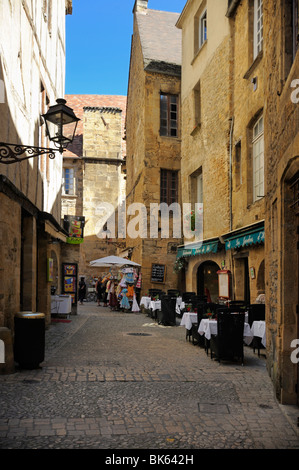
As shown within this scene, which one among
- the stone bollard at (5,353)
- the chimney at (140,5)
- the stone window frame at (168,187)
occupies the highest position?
the chimney at (140,5)

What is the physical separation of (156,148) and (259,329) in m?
12.2

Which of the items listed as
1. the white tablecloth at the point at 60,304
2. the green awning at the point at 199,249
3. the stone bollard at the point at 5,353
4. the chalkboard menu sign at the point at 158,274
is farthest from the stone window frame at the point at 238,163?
the stone bollard at the point at 5,353

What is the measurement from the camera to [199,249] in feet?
47.1

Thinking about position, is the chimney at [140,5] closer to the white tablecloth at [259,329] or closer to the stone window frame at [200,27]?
the stone window frame at [200,27]

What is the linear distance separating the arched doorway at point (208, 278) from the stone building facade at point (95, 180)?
1077cm

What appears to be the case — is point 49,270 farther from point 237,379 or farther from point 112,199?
point 112,199

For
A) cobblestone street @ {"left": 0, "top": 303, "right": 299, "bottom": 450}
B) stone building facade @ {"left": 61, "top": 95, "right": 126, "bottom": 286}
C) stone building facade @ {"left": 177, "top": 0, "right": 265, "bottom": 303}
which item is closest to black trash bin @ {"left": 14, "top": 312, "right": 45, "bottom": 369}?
cobblestone street @ {"left": 0, "top": 303, "right": 299, "bottom": 450}

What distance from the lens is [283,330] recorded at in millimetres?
5047

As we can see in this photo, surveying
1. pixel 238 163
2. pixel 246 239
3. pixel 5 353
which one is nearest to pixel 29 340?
pixel 5 353

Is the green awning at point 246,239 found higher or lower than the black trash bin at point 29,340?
higher

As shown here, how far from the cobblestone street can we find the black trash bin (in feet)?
0.55

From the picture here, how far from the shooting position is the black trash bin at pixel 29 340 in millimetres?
6531

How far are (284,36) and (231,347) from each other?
4511 millimetres

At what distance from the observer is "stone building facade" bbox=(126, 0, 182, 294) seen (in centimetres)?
1794
